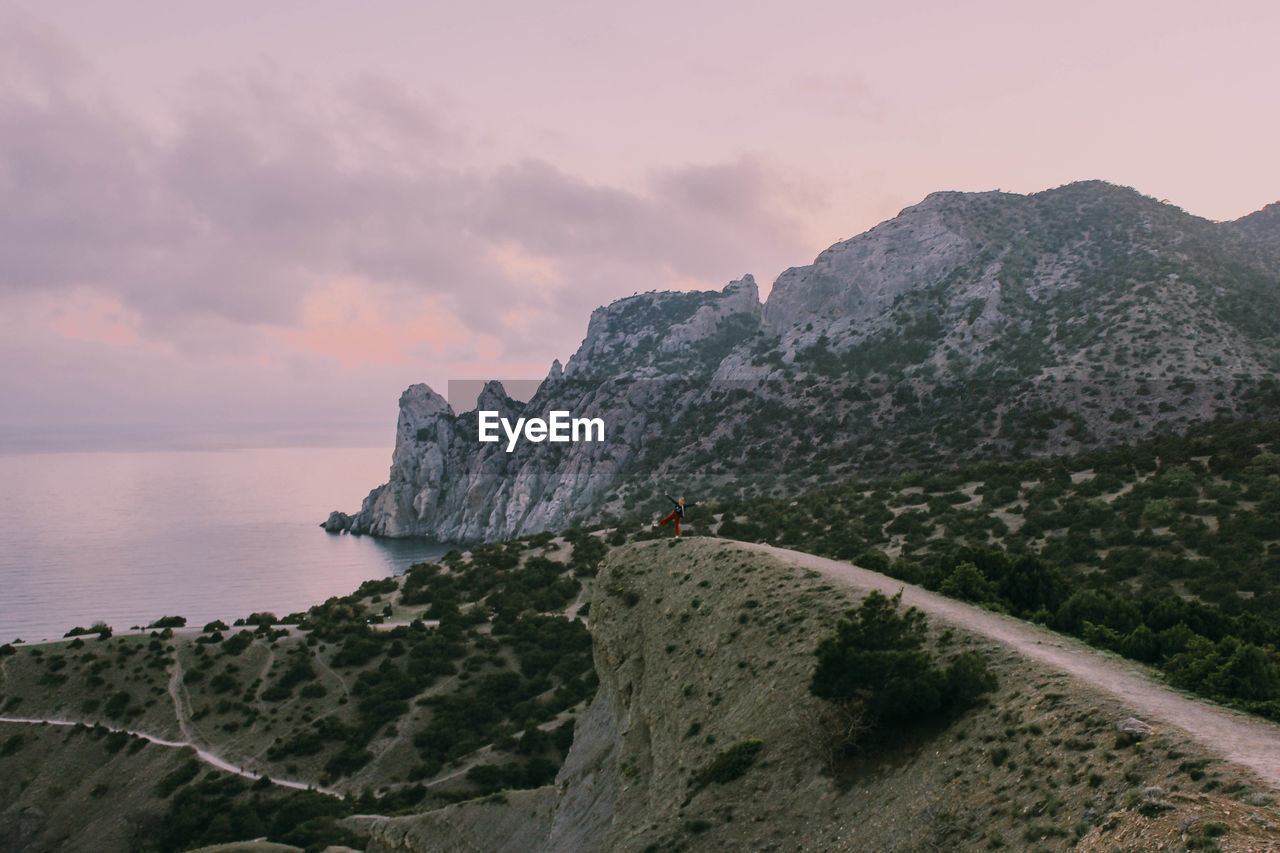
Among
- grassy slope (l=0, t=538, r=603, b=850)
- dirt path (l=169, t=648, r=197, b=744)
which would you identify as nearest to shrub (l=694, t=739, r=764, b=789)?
grassy slope (l=0, t=538, r=603, b=850)

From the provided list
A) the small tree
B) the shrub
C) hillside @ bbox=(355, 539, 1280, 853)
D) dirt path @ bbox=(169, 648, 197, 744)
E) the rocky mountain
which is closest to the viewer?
hillside @ bbox=(355, 539, 1280, 853)

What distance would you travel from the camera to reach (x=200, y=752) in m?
52.6

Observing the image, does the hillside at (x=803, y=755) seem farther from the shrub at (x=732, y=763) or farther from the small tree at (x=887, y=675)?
the small tree at (x=887, y=675)

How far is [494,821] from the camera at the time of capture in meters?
35.4

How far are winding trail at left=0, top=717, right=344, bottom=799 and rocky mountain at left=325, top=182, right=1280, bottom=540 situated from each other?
71669 millimetres

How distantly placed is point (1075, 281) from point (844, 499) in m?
75.3

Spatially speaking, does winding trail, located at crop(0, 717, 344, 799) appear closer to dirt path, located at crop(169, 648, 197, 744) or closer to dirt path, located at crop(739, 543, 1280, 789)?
dirt path, located at crop(169, 648, 197, 744)

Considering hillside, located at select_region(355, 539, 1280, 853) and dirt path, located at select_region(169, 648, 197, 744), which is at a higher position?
hillside, located at select_region(355, 539, 1280, 853)

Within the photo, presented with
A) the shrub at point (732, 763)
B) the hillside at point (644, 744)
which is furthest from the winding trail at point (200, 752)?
the shrub at point (732, 763)

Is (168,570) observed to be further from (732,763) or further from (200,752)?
(732,763)

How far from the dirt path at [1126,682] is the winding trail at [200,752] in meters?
42.8

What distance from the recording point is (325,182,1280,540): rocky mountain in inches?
3406

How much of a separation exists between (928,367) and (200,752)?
352 ft

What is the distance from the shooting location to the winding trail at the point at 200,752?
49250 mm
